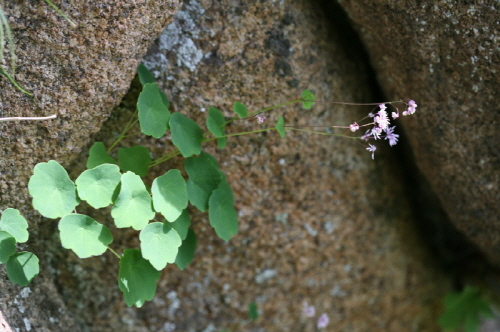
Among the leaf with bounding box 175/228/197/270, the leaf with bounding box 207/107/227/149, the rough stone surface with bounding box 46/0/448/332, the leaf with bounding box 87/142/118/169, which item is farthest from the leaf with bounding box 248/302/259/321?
the leaf with bounding box 87/142/118/169

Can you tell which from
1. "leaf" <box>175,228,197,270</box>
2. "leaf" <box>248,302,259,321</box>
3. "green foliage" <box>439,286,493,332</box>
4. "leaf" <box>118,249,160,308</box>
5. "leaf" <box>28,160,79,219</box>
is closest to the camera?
"leaf" <box>28,160,79,219</box>

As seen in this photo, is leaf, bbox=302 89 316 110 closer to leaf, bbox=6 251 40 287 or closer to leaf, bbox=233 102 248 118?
leaf, bbox=233 102 248 118

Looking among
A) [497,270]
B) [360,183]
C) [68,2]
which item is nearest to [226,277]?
[360,183]

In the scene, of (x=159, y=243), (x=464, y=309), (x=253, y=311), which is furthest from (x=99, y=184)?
(x=464, y=309)

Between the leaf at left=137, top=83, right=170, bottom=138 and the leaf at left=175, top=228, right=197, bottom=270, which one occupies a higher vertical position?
the leaf at left=137, top=83, right=170, bottom=138

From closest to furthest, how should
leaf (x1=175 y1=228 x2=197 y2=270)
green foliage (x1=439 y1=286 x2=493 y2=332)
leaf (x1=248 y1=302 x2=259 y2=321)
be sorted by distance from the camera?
leaf (x1=175 y1=228 x2=197 y2=270), leaf (x1=248 y1=302 x2=259 y2=321), green foliage (x1=439 y1=286 x2=493 y2=332)

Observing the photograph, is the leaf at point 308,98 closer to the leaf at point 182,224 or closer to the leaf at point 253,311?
the leaf at point 182,224

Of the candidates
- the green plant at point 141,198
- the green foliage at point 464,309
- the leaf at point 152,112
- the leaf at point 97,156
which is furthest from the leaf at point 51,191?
the green foliage at point 464,309
